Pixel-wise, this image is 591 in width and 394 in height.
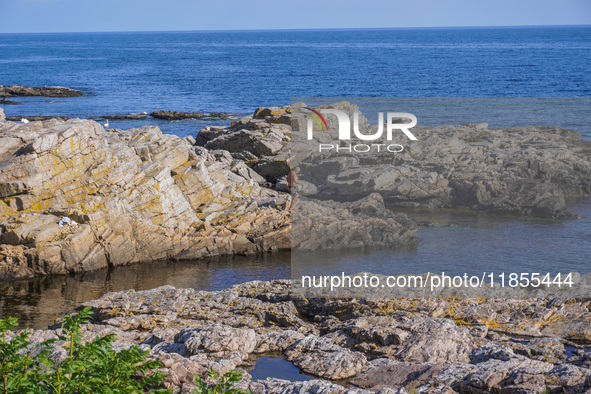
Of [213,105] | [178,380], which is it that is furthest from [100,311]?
[213,105]

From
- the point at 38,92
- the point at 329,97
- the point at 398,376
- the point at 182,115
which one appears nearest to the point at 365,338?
the point at 398,376

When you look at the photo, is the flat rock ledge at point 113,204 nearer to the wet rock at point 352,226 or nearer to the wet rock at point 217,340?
the wet rock at point 352,226

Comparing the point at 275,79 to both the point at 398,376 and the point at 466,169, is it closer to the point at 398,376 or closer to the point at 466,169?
the point at 466,169

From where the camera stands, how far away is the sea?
1845 centimetres

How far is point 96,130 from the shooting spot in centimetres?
2938

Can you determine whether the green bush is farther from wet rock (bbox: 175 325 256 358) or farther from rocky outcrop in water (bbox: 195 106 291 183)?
rocky outcrop in water (bbox: 195 106 291 183)

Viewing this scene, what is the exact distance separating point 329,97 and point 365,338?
16.2m

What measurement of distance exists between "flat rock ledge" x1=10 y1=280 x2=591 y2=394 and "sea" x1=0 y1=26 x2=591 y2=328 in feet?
5.66

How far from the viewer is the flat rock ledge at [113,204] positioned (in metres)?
25.7

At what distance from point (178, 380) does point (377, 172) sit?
982 centimetres

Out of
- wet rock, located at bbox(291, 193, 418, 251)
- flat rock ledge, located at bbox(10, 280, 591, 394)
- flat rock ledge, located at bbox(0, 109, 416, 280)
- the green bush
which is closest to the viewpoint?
the green bush

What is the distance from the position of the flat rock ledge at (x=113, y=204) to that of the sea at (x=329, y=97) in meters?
0.88

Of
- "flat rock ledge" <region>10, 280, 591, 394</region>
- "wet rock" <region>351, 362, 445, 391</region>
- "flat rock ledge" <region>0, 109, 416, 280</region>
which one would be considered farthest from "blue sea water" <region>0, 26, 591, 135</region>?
"wet rock" <region>351, 362, 445, 391</region>

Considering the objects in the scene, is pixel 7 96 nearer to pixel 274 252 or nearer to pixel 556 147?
pixel 274 252
